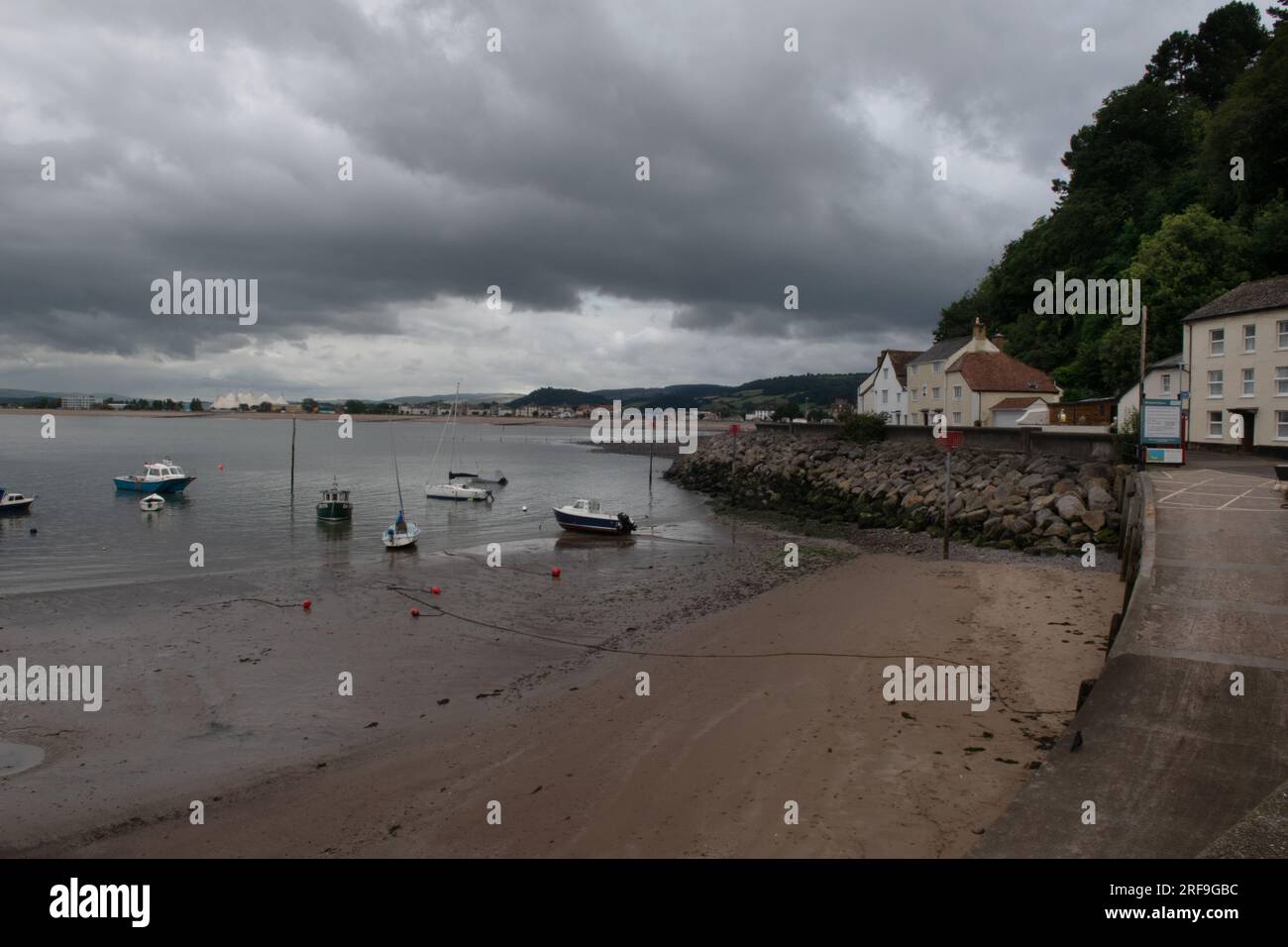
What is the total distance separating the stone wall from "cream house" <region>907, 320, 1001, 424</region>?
29.8ft

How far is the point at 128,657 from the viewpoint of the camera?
16234 mm

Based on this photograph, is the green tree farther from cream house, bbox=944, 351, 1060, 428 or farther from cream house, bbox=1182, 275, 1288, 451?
cream house, bbox=1182, 275, 1288, 451

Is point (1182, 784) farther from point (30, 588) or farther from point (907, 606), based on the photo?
point (30, 588)

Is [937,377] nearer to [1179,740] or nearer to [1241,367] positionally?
[1241,367]

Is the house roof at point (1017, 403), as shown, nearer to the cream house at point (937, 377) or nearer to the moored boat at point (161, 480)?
the cream house at point (937, 377)

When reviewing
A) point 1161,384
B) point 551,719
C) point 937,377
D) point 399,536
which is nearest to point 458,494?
point 399,536

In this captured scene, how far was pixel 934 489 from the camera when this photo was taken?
31.6 m

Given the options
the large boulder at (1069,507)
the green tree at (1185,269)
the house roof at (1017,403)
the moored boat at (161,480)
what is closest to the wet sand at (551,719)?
the large boulder at (1069,507)

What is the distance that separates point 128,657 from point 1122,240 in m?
60.0

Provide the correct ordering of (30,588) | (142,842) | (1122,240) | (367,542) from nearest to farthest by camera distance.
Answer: (142,842) → (30,588) → (367,542) → (1122,240)

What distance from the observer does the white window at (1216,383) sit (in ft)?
101

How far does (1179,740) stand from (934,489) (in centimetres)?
2566

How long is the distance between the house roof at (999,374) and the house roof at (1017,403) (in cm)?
178
